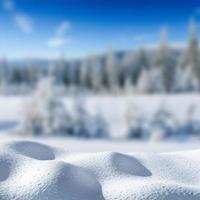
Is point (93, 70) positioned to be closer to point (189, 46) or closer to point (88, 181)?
point (189, 46)

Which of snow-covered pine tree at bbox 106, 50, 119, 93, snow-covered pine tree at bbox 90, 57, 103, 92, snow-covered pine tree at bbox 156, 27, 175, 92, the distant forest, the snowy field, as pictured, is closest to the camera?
the snowy field

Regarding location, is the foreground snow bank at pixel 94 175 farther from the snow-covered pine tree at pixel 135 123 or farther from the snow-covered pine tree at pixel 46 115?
the snow-covered pine tree at pixel 135 123

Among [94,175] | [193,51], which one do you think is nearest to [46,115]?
[94,175]

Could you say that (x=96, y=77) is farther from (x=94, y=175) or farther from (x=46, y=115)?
(x=94, y=175)

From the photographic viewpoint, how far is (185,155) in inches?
74.7

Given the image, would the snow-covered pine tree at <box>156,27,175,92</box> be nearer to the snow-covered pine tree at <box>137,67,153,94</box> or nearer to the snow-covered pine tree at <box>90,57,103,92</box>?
the snow-covered pine tree at <box>137,67,153,94</box>

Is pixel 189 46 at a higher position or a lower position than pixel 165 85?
higher

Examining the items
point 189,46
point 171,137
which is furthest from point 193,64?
point 171,137

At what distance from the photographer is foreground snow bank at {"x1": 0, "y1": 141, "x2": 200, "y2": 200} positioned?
4.28ft

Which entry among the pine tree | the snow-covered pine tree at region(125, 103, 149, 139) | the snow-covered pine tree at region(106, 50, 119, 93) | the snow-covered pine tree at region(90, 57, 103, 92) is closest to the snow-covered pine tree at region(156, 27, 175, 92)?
the pine tree

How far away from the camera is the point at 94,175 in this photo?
1531 millimetres

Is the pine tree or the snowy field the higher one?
the pine tree

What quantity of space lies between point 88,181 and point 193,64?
103 feet

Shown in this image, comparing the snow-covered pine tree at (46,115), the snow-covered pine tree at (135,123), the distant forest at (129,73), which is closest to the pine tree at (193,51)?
the distant forest at (129,73)
